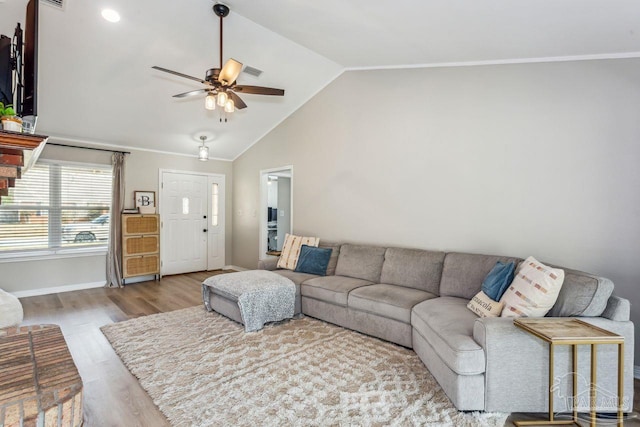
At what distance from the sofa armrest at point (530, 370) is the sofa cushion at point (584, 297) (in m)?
0.12

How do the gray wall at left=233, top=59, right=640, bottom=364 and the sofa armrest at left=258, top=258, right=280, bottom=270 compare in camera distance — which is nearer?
the gray wall at left=233, top=59, right=640, bottom=364

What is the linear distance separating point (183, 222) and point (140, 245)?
96 centimetres

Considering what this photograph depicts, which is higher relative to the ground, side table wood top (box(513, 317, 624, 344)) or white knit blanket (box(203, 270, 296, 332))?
side table wood top (box(513, 317, 624, 344))

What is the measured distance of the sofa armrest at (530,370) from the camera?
7.01ft

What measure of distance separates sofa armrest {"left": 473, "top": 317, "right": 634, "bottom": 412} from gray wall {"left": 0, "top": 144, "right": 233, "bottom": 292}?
5.85 metres

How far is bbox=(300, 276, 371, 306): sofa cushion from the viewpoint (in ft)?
11.9

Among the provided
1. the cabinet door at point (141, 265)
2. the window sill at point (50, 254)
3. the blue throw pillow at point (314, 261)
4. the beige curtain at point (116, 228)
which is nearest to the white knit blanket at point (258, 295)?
the blue throw pillow at point (314, 261)

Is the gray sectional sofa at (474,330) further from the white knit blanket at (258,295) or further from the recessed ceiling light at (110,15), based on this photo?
the recessed ceiling light at (110,15)

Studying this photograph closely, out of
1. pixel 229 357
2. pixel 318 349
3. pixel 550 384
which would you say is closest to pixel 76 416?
pixel 229 357

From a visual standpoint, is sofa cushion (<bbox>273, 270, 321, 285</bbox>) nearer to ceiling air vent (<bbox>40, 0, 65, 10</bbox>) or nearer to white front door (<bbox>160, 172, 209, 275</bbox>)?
white front door (<bbox>160, 172, 209, 275</bbox>)

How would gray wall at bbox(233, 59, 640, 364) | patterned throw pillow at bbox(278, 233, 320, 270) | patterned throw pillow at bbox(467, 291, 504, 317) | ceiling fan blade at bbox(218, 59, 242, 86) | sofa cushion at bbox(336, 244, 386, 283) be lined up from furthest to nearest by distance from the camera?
patterned throw pillow at bbox(278, 233, 320, 270) → sofa cushion at bbox(336, 244, 386, 283) → gray wall at bbox(233, 59, 640, 364) → ceiling fan blade at bbox(218, 59, 242, 86) → patterned throw pillow at bbox(467, 291, 504, 317)

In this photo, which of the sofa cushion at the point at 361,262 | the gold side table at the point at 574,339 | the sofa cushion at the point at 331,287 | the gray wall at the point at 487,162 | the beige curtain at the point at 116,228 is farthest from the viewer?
the beige curtain at the point at 116,228

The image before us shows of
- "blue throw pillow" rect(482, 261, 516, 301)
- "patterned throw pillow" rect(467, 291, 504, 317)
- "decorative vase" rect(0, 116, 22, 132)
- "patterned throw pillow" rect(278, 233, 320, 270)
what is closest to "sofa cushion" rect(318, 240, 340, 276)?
"patterned throw pillow" rect(278, 233, 320, 270)

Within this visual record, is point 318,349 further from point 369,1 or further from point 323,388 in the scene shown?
point 369,1
